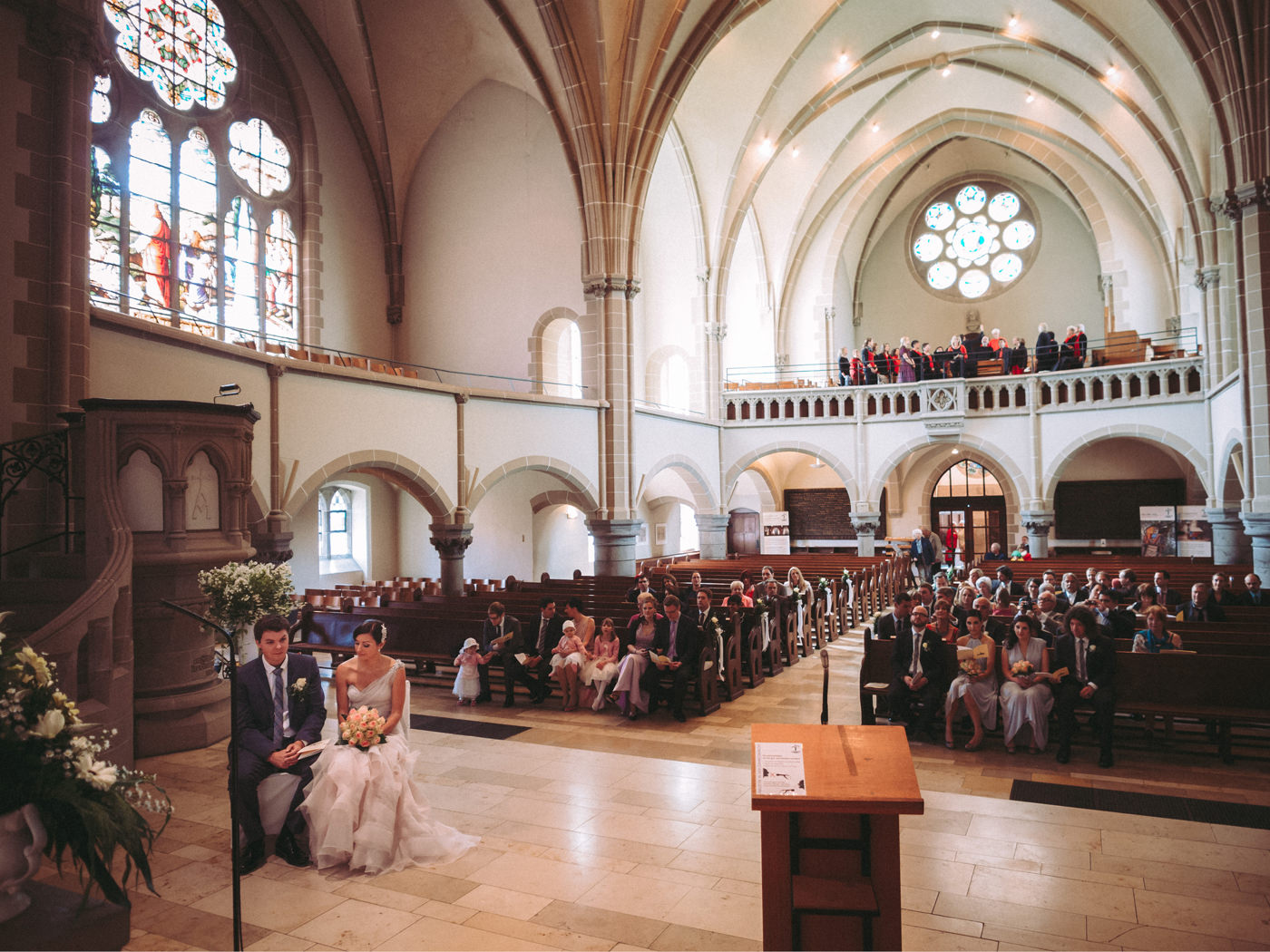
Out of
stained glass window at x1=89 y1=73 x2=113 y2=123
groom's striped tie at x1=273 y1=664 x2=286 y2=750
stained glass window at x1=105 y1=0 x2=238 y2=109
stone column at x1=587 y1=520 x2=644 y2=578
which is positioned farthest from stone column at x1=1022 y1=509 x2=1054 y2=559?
stained glass window at x1=89 y1=73 x2=113 y2=123

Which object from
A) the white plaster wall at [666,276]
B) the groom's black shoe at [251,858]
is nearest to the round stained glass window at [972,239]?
the white plaster wall at [666,276]

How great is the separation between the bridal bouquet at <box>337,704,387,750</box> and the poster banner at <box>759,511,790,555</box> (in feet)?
60.6

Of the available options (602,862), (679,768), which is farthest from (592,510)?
(602,862)

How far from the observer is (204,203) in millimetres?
15922

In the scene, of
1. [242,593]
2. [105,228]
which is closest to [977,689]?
[242,593]

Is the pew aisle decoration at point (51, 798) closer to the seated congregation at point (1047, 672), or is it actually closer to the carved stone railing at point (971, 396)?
the seated congregation at point (1047, 672)

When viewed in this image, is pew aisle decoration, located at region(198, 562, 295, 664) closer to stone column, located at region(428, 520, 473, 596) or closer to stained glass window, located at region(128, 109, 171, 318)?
stone column, located at region(428, 520, 473, 596)

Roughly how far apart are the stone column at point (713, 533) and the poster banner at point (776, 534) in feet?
4.19

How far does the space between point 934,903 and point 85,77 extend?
380 inches

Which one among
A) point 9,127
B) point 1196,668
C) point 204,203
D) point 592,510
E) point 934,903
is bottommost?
point 934,903

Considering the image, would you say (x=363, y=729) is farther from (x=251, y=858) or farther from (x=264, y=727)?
(x=251, y=858)

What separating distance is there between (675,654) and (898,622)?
2.15 m

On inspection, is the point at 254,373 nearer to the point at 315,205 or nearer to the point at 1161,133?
the point at 315,205

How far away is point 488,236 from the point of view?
63.1ft
